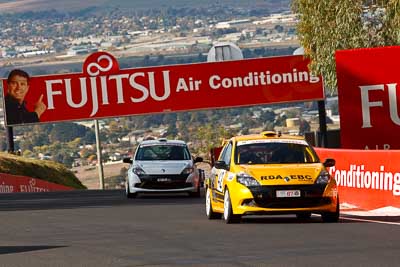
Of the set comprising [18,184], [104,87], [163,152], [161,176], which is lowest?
[18,184]

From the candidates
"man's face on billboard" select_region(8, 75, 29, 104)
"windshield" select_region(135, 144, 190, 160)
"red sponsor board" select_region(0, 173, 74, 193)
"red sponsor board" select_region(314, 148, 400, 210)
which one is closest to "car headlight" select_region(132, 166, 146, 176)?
"windshield" select_region(135, 144, 190, 160)

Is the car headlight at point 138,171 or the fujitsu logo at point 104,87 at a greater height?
the car headlight at point 138,171

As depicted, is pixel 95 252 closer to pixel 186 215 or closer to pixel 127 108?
pixel 186 215

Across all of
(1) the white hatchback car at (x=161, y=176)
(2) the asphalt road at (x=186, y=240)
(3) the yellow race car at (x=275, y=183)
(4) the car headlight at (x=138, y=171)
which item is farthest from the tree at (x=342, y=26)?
(3) the yellow race car at (x=275, y=183)

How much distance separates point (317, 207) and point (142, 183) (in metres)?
13.1

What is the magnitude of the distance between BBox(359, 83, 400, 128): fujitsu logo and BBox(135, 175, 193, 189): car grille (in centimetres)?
602

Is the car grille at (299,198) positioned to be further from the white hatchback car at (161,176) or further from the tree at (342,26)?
the tree at (342,26)

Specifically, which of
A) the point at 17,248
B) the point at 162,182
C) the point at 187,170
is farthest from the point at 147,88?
the point at 17,248

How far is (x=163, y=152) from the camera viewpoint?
35531 millimetres

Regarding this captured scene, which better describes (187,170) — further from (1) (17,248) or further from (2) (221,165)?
(1) (17,248)

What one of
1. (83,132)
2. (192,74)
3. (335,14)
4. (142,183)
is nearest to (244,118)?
(83,132)

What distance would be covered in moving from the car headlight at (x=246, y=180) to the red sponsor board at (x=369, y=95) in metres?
7.98

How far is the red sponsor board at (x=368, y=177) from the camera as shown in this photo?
24781 millimetres

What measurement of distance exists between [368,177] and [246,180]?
512 centimetres
